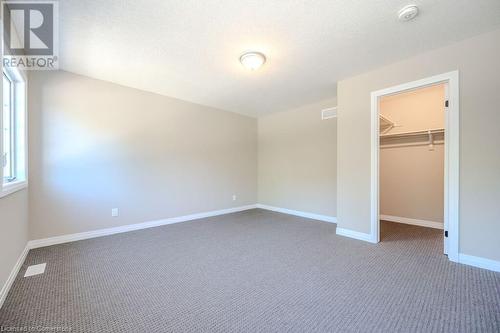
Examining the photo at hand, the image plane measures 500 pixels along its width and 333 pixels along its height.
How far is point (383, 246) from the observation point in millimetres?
2957

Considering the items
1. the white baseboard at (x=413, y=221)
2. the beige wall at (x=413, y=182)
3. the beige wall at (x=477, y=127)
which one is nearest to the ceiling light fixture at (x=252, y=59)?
the beige wall at (x=477, y=127)

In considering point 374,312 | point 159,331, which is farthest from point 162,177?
point 374,312

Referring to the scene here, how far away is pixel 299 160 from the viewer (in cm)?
492

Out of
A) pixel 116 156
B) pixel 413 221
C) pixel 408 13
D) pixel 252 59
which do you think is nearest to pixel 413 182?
pixel 413 221

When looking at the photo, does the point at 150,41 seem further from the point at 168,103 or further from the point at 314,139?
the point at 314,139

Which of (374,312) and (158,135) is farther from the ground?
(158,135)

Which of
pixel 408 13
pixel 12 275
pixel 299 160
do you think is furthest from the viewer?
pixel 299 160

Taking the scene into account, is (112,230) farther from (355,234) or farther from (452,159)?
(452,159)

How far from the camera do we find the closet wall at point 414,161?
12.8 feet

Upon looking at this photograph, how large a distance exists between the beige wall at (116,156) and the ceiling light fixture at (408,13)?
12.0ft

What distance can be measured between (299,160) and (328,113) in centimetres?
117

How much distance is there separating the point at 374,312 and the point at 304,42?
2576mm

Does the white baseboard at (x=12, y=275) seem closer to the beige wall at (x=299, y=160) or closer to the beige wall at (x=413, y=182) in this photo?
the beige wall at (x=299, y=160)

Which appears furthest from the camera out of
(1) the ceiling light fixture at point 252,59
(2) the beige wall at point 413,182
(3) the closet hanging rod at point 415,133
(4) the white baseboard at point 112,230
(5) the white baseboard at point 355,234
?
(2) the beige wall at point 413,182
